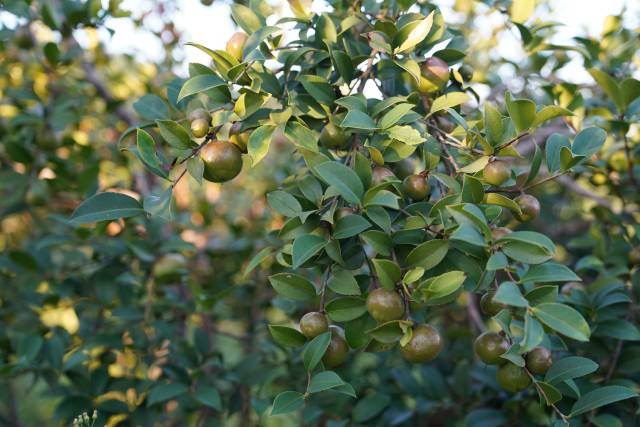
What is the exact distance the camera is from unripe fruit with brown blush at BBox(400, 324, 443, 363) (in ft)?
2.99

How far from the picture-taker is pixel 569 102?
1.42 metres

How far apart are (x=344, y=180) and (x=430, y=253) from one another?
164mm

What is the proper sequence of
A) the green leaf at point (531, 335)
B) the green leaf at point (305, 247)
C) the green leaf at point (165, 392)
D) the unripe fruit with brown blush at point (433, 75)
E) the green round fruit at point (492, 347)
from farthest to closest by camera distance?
the green leaf at point (165, 392) < the unripe fruit with brown blush at point (433, 75) < the green round fruit at point (492, 347) < the green leaf at point (305, 247) < the green leaf at point (531, 335)

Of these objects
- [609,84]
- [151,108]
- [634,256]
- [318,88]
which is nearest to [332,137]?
[318,88]

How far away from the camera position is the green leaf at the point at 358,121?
0.91 meters

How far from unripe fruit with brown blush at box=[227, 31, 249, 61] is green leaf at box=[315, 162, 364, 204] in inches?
10.4

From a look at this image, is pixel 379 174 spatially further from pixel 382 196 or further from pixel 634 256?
pixel 634 256

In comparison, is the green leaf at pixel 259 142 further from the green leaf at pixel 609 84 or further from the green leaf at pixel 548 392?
the green leaf at pixel 609 84

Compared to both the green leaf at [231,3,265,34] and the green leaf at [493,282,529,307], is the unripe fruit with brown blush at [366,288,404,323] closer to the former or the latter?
the green leaf at [493,282,529,307]

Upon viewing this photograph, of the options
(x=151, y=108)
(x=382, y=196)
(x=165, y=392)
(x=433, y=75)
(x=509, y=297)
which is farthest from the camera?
(x=165, y=392)

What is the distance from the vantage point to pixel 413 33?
1.01 meters

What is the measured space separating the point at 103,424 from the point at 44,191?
788 mm

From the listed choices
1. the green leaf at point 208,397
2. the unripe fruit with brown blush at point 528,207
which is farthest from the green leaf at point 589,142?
the green leaf at point 208,397

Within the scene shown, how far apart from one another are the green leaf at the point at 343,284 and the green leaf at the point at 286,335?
89 millimetres
